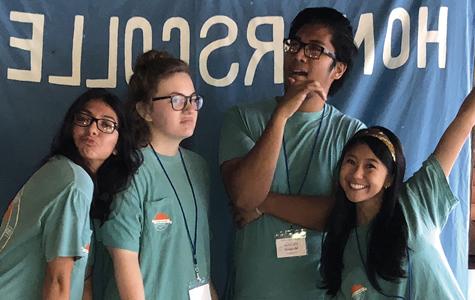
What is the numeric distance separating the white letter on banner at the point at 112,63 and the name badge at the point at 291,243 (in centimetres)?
84

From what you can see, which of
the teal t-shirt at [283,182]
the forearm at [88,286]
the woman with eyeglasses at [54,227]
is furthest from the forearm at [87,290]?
the teal t-shirt at [283,182]

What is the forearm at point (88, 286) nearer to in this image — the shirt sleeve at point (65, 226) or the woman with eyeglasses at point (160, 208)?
the woman with eyeglasses at point (160, 208)

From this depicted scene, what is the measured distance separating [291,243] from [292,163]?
236 millimetres

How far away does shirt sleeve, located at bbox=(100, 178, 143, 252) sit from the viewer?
5.90 feet

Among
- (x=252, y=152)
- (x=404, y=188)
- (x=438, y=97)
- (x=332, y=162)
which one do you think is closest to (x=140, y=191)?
(x=252, y=152)

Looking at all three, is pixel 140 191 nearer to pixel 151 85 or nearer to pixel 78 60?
pixel 151 85


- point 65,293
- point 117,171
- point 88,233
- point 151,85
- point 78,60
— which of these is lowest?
point 65,293

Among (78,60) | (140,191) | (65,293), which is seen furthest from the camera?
(78,60)

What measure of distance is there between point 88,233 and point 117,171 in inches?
9.3

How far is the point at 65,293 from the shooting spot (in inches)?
63.9

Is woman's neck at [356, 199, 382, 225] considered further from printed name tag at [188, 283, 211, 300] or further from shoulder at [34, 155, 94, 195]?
shoulder at [34, 155, 94, 195]

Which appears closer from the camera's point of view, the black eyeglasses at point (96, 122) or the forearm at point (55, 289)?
the forearm at point (55, 289)

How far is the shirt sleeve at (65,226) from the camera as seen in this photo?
1622 millimetres

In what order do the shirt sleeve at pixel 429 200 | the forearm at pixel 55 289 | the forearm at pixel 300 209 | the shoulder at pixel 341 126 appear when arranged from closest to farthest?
1. the forearm at pixel 55 289
2. the shirt sleeve at pixel 429 200
3. the forearm at pixel 300 209
4. the shoulder at pixel 341 126
